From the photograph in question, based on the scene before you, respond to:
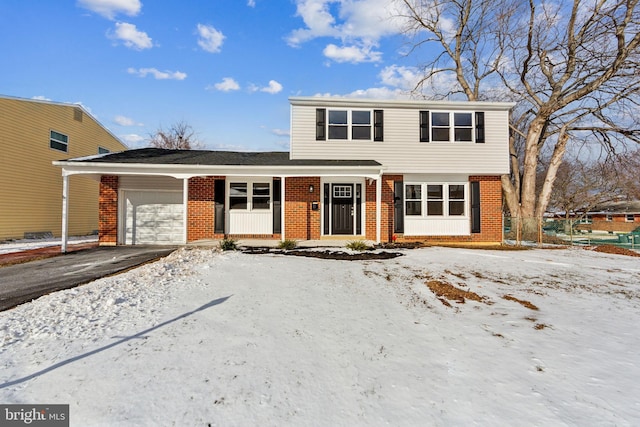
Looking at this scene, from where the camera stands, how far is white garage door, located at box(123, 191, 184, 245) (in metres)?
11.5

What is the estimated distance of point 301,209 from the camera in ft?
37.6

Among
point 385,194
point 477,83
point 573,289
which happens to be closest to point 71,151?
point 385,194

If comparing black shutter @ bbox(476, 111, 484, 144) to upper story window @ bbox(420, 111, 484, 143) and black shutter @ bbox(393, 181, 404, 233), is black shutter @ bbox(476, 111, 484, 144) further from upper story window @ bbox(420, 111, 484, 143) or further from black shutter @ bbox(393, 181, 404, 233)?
black shutter @ bbox(393, 181, 404, 233)

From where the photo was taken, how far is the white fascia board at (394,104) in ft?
37.9

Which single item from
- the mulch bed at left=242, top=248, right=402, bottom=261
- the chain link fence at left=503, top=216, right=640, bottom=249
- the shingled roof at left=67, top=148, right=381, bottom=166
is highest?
the shingled roof at left=67, top=148, right=381, bottom=166

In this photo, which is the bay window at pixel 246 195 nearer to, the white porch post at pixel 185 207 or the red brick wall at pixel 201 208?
the red brick wall at pixel 201 208

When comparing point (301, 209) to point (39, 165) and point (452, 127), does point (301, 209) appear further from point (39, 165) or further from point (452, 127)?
point (39, 165)

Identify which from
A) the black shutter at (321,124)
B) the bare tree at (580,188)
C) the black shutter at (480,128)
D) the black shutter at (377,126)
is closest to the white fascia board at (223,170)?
the black shutter at (321,124)

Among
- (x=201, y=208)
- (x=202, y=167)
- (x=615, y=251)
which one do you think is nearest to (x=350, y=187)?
(x=202, y=167)

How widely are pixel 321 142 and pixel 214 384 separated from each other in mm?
10158

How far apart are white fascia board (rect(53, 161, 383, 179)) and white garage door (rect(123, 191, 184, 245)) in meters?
1.69

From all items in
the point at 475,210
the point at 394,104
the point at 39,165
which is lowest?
the point at 475,210

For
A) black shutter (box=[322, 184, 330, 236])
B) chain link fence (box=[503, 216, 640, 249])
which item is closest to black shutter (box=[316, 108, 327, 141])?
black shutter (box=[322, 184, 330, 236])

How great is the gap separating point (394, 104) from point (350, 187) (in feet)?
12.3
